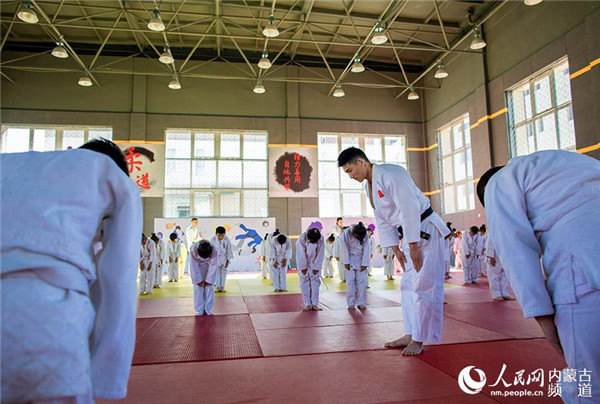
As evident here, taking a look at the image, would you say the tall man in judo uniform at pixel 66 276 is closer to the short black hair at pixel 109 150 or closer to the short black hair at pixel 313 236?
the short black hair at pixel 109 150

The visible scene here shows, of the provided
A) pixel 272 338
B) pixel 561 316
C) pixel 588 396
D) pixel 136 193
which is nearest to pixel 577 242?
pixel 561 316

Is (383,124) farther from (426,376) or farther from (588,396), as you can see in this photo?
(588,396)

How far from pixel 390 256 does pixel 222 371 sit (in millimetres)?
9163

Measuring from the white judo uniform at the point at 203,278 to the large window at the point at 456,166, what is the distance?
10970mm

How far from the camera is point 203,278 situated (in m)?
6.34

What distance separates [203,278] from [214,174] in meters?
10.3

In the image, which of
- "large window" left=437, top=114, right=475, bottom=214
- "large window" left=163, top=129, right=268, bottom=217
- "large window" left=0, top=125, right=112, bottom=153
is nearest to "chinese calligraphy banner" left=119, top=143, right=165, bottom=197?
"large window" left=163, top=129, right=268, bottom=217

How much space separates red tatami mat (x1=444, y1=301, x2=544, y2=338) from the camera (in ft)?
14.2

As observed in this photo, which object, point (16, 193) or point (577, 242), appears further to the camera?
point (577, 242)

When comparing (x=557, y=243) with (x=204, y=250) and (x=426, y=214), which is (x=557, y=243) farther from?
(x=204, y=250)

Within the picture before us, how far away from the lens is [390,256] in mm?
11727

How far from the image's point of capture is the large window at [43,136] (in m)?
15.1

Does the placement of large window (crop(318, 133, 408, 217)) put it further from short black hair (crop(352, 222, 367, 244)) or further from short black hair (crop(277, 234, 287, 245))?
short black hair (crop(352, 222, 367, 244))

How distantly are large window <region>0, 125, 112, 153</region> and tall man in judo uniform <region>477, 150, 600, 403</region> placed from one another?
16.1 m
